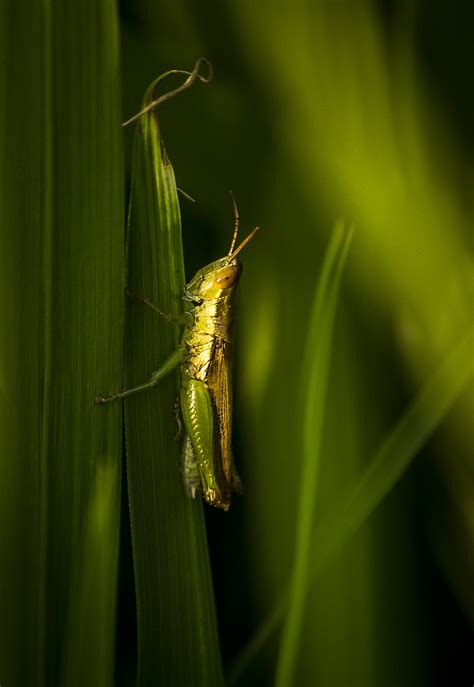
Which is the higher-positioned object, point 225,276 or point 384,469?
point 225,276

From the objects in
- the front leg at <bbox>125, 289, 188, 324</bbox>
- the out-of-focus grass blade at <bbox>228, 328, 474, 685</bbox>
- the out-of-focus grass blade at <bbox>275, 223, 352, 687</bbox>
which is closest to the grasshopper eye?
the front leg at <bbox>125, 289, 188, 324</bbox>

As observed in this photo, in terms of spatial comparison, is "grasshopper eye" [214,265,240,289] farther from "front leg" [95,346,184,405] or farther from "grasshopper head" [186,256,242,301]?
"front leg" [95,346,184,405]

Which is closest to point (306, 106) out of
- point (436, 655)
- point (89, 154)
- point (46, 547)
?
point (89, 154)

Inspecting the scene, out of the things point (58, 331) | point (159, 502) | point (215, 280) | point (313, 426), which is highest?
point (215, 280)

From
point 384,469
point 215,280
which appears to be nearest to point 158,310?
point 215,280

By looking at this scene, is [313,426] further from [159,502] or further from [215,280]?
[215,280]

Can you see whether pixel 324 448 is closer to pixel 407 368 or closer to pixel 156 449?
pixel 156 449

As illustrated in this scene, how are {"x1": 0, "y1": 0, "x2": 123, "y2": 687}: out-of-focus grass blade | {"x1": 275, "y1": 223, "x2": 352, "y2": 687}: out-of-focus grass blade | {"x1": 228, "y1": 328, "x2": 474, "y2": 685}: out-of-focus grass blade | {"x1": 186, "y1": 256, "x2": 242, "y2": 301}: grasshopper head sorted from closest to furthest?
{"x1": 0, "y1": 0, "x2": 123, "y2": 687}: out-of-focus grass blade < {"x1": 275, "y1": 223, "x2": 352, "y2": 687}: out-of-focus grass blade < {"x1": 228, "y1": 328, "x2": 474, "y2": 685}: out-of-focus grass blade < {"x1": 186, "y1": 256, "x2": 242, "y2": 301}: grasshopper head

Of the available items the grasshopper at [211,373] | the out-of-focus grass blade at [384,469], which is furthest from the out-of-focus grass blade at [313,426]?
the grasshopper at [211,373]
